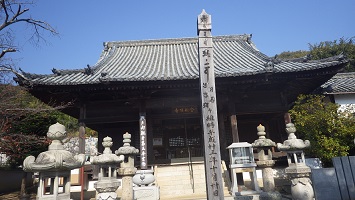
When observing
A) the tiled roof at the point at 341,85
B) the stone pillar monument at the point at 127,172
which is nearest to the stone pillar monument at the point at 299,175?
the stone pillar monument at the point at 127,172

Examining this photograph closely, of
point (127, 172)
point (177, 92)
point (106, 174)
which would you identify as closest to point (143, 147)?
point (127, 172)

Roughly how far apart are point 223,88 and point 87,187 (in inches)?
302

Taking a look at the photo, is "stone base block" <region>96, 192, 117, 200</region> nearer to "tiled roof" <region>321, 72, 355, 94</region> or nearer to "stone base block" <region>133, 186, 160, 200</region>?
"stone base block" <region>133, 186, 160, 200</region>

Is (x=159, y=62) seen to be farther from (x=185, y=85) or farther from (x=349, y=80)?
(x=349, y=80)

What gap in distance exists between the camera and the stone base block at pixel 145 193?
8.08m

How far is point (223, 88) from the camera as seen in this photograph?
35.9ft

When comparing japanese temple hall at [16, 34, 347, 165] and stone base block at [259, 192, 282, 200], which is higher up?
japanese temple hall at [16, 34, 347, 165]

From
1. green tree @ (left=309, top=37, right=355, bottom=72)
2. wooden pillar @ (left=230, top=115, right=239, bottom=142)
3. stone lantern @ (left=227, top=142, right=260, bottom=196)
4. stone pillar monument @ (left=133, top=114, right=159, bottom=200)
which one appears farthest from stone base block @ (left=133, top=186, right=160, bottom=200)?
green tree @ (left=309, top=37, right=355, bottom=72)

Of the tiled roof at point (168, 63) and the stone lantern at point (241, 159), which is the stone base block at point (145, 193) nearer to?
the stone lantern at point (241, 159)

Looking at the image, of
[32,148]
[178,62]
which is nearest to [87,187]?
[32,148]

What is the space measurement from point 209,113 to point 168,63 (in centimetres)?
1021

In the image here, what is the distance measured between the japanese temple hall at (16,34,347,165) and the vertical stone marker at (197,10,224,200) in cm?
469

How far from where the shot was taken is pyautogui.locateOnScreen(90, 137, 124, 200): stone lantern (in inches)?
262

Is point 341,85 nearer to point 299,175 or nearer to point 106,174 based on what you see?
point 299,175
